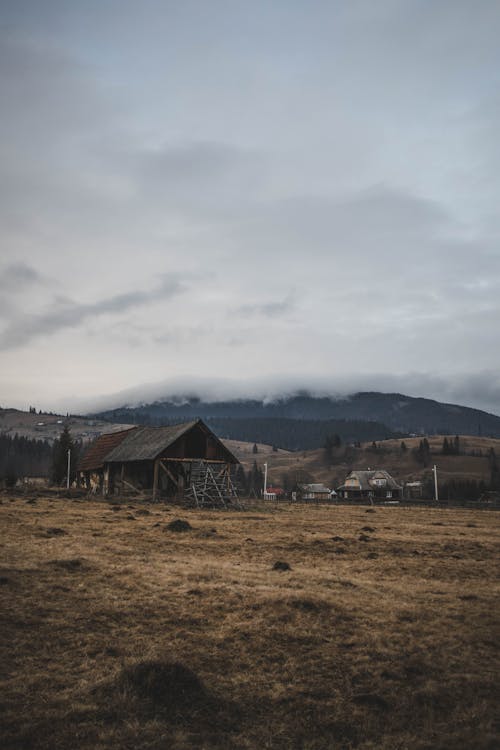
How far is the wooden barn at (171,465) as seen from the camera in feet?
152

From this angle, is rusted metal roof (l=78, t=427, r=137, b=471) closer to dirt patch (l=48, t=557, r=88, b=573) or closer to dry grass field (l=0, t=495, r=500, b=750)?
dry grass field (l=0, t=495, r=500, b=750)

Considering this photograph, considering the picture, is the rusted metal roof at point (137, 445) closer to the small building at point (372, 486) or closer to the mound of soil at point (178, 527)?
the mound of soil at point (178, 527)

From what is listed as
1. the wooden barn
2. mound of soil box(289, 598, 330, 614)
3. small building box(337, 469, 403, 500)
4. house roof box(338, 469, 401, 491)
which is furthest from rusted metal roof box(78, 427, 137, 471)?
house roof box(338, 469, 401, 491)

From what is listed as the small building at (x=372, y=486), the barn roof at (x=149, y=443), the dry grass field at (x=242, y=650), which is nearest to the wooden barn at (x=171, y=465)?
the barn roof at (x=149, y=443)

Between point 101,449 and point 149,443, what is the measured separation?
33.5ft

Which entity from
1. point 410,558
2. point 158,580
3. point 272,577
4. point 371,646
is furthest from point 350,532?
point 371,646

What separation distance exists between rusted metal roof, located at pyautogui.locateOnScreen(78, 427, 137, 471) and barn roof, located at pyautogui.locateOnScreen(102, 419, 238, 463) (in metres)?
1.07

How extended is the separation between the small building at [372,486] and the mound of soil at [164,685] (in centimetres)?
11186

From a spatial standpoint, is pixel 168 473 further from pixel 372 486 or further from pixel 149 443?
pixel 372 486

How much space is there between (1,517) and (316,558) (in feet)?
51.1

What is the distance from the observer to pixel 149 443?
4922 centimetres

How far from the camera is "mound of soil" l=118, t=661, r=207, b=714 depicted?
730 centimetres

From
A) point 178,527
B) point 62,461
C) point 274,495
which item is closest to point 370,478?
point 274,495

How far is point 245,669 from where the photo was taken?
28.3 feet
